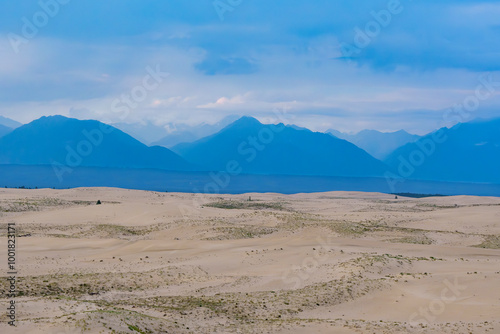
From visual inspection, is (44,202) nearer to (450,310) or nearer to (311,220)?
(311,220)

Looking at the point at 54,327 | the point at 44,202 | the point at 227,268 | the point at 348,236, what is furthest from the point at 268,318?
the point at 44,202

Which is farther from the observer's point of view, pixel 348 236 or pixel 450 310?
pixel 348 236

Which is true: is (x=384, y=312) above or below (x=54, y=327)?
below

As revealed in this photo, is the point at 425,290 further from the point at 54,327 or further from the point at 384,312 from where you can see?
the point at 54,327

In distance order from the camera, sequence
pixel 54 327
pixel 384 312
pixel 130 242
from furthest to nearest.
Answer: pixel 130 242, pixel 384 312, pixel 54 327

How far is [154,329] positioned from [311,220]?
25.3 meters

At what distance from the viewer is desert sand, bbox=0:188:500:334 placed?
45.3 ft

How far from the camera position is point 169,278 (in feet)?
65.3

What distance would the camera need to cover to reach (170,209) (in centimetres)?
4197

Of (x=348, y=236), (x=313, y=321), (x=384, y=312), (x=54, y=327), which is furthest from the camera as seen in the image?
(x=348, y=236)

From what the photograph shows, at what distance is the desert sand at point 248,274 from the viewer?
13812 mm

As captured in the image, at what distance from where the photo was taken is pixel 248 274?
21.4 m

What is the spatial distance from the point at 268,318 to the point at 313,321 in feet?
4.52

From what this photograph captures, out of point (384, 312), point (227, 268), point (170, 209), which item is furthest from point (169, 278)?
point (170, 209)
